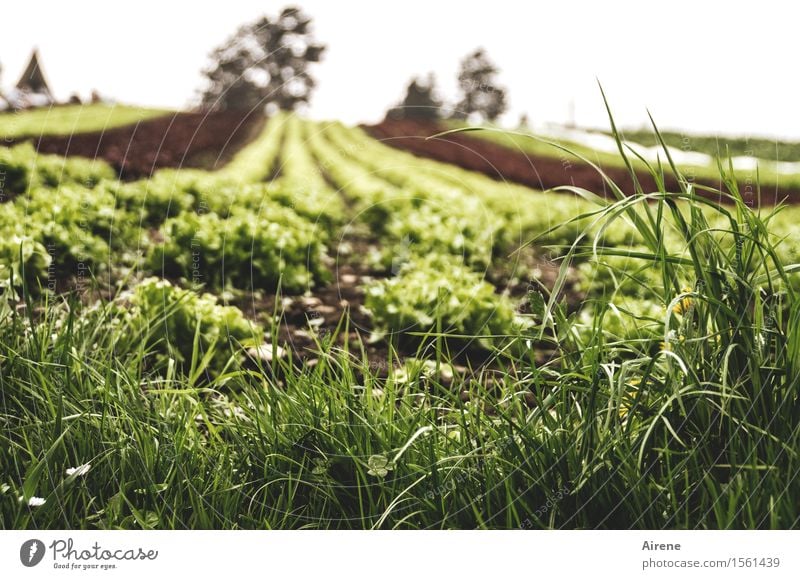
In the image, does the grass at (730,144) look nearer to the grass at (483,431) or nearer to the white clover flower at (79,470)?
the grass at (483,431)

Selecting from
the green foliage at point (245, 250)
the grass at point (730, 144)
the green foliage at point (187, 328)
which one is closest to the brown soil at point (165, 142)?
the green foliage at point (245, 250)

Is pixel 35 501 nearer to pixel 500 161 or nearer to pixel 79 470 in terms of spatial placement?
pixel 79 470

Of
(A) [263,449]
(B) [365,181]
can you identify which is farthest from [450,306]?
(A) [263,449]

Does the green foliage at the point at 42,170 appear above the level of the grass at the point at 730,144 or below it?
below

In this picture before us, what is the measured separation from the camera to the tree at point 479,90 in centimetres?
259

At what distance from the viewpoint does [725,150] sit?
2607 mm

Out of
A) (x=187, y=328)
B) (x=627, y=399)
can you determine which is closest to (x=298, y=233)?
(x=187, y=328)

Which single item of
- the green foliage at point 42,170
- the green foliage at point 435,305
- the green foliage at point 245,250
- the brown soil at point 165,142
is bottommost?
the green foliage at point 435,305

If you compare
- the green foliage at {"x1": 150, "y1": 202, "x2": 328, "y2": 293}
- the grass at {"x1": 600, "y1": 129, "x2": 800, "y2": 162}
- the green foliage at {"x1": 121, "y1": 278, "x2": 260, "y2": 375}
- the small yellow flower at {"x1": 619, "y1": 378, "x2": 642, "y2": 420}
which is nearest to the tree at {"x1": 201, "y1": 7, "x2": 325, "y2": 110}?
the green foliage at {"x1": 150, "y1": 202, "x2": 328, "y2": 293}

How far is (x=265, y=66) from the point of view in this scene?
264 cm

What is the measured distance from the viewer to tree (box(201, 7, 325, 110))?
2566 millimetres

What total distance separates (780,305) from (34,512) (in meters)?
2.13

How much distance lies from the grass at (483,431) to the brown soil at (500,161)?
64 cm
